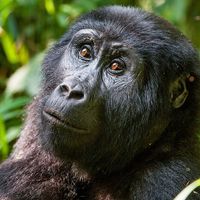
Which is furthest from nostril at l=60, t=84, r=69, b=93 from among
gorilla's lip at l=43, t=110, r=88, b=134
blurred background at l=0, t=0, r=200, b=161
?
blurred background at l=0, t=0, r=200, b=161

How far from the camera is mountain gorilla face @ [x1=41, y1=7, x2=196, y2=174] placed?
393cm

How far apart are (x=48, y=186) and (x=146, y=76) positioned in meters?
0.95

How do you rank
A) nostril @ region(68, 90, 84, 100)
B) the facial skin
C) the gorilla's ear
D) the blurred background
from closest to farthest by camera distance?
1. nostril @ region(68, 90, 84, 100)
2. the facial skin
3. the gorilla's ear
4. the blurred background

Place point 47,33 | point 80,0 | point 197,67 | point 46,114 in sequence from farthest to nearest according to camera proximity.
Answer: point 47,33
point 80,0
point 197,67
point 46,114

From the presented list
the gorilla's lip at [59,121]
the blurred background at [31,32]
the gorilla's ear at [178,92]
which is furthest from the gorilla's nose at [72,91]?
the blurred background at [31,32]

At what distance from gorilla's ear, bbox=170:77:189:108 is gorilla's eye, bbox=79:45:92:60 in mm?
563

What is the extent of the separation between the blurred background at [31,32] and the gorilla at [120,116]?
0.93 meters

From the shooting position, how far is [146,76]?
13.3ft

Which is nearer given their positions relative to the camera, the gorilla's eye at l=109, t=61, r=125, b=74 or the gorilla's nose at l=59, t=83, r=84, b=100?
the gorilla's nose at l=59, t=83, r=84, b=100

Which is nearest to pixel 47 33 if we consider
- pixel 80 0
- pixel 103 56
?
pixel 80 0

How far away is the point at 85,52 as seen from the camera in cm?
418

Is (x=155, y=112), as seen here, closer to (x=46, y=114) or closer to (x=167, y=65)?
(x=167, y=65)

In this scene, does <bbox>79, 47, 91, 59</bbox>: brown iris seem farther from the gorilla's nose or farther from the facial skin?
the gorilla's nose

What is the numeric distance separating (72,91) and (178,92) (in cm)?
73
